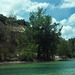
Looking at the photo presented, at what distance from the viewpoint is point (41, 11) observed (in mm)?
45250

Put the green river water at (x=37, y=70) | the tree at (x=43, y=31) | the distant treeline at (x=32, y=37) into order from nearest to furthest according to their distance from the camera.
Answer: the green river water at (x=37, y=70)
the distant treeline at (x=32, y=37)
the tree at (x=43, y=31)

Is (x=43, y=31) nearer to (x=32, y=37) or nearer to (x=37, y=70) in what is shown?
(x=32, y=37)

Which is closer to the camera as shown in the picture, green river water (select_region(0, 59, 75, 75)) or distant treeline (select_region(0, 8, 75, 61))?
green river water (select_region(0, 59, 75, 75))

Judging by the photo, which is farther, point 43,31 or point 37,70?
point 43,31

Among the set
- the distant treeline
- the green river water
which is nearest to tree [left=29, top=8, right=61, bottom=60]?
the distant treeline

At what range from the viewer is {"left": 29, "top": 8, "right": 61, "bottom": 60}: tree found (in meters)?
44.1

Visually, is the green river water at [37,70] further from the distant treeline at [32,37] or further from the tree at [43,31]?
the tree at [43,31]

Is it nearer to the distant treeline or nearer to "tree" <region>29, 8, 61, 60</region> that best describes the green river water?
the distant treeline

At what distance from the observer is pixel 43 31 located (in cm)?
4541

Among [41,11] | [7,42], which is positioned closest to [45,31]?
[41,11]

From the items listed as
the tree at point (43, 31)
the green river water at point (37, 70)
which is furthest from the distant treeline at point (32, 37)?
the green river water at point (37, 70)

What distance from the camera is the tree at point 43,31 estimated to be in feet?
145

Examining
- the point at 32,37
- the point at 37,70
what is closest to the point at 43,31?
the point at 32,37

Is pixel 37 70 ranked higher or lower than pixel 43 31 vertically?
lower
